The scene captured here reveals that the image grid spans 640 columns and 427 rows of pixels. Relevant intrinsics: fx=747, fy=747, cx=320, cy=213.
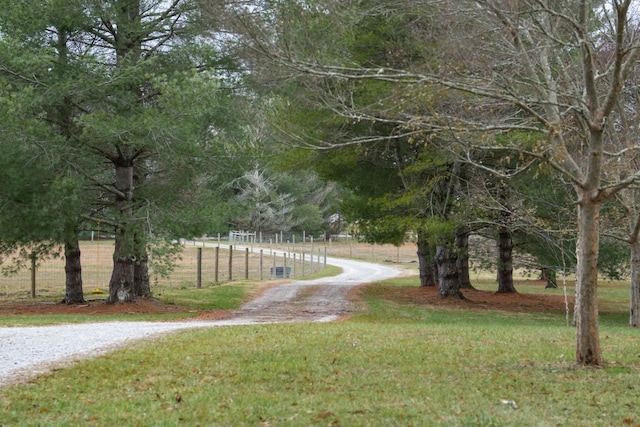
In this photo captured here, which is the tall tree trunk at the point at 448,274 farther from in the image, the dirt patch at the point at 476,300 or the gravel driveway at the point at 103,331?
the gravel driveway at the point at 103,331

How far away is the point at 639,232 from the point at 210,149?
33.3 feet

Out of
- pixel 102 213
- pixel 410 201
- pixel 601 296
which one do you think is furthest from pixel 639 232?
pixel 601 296

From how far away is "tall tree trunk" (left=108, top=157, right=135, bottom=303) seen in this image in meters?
19.4

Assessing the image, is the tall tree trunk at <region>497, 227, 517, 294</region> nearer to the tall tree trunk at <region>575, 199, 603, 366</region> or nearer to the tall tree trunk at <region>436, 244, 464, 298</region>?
the tall tree trunk at <region>436, 244, 464, 298</region>

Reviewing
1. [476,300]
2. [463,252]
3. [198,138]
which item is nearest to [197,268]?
[463,252]

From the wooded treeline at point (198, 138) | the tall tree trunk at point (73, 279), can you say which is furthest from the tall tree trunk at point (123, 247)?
the tall tree trunk at point (73, 279)

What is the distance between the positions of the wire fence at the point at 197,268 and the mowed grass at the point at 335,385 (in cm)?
758

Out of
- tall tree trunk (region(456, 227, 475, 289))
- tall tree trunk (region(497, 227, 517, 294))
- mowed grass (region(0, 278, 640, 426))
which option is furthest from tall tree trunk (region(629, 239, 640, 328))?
tall tree trunk (region(497, 227, 517, 294))

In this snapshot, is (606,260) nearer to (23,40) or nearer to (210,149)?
(210,149)

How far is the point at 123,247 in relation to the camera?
1922cm

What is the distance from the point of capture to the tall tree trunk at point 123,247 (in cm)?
1939

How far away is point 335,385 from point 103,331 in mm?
7119

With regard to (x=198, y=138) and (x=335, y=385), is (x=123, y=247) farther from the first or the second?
(x=335, y=385)

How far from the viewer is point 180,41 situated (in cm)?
1995
